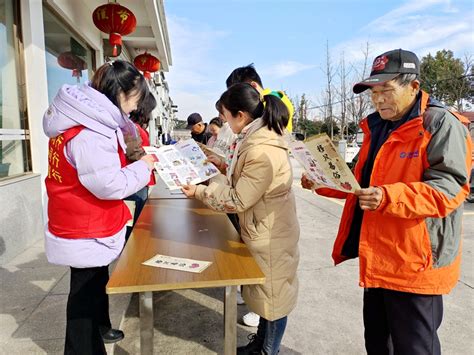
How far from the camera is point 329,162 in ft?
4.14

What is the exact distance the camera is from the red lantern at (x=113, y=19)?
445 cm

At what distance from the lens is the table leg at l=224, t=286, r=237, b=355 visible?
1.42m

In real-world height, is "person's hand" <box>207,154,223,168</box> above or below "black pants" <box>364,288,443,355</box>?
above

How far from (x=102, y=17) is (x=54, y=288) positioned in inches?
142

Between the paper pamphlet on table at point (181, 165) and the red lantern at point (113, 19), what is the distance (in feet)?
11.8

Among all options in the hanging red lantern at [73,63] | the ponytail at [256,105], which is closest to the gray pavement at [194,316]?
the ponytail at [256,105]

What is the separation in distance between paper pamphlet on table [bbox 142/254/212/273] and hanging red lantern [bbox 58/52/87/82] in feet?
14.2

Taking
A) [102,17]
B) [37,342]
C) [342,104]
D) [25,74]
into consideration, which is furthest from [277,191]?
[342,104]

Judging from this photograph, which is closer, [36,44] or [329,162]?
[329,162]

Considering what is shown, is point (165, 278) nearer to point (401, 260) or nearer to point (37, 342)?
point (401, 260)

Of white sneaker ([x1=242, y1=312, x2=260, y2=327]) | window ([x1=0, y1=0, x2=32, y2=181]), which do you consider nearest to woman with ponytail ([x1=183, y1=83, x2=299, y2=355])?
white sneaker ([x1=242, y1=312, x2=260, y2=327])

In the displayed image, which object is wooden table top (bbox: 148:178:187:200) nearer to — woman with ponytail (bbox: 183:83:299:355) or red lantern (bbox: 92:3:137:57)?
woman with ponytail (bbox: 183:83:299:355)

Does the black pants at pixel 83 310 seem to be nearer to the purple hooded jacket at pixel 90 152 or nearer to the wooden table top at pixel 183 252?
the purple hooded jacket at pixel 90 152

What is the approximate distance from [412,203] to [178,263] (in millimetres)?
948
